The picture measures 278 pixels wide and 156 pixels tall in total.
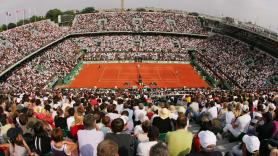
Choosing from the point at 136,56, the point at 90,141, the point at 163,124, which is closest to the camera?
the point at 90,141

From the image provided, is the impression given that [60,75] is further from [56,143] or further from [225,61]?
[56,143]

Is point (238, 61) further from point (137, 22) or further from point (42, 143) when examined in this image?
point (42, 143)

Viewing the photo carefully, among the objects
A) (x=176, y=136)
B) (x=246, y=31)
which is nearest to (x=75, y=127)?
(x=176, y=136)

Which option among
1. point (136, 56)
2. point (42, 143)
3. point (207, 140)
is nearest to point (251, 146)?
point (207, 140)

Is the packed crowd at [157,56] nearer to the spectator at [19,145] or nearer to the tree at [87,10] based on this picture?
A: the tree at [87,10]

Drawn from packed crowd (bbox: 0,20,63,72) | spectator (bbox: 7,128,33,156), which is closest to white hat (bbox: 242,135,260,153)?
spectator (bbox: 7,128,33,156)

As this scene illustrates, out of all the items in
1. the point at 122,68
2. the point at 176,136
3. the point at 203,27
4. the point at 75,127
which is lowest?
the point at 122,68

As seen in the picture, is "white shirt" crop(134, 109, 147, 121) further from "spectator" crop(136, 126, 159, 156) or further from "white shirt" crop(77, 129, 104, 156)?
"spectator" crop(136, 126, 159, 156)
